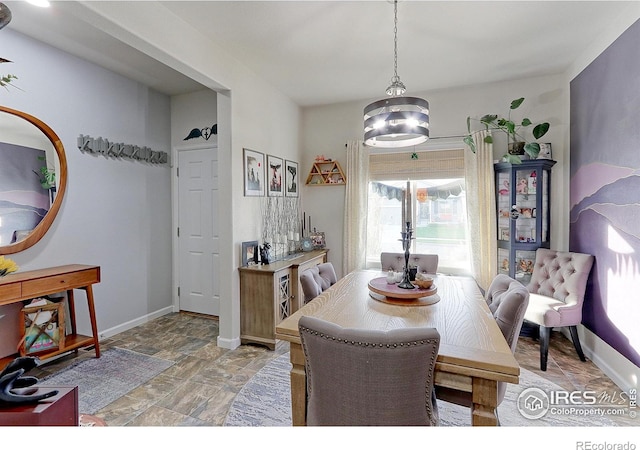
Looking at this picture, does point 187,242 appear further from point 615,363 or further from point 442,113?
point 615,363

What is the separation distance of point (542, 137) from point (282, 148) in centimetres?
296

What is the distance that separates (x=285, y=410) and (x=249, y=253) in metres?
1.55

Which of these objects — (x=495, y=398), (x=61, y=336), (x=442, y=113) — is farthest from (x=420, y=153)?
(x=61, y=336)

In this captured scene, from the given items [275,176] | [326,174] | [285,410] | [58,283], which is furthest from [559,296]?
[58,283]

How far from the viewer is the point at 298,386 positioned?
1.57m

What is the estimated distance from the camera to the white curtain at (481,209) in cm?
355

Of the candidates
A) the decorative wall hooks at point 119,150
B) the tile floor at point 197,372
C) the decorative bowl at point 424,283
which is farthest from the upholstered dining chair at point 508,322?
the decorative wall hooks at point 119,150

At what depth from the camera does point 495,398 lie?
4.11 ft

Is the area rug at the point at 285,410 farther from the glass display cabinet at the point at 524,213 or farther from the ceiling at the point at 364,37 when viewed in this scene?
the ceiling at the point at 364,37

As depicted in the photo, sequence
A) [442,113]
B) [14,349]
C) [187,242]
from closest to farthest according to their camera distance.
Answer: [14,349] → [442,113] → [187,242]

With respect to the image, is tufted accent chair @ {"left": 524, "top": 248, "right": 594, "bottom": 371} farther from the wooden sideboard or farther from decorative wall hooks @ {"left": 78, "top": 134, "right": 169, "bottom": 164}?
decorative wall hooks @ {"left": 78, "top": 134, "right": 169, "bottom": 164}

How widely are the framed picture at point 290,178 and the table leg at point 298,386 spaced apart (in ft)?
8.78

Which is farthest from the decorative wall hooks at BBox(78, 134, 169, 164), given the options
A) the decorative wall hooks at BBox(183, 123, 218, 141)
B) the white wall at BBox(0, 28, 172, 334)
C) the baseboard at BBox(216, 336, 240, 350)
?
the baseboard at BBox(216, 336, 240, 350)

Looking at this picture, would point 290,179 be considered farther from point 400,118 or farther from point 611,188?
point 611,188
